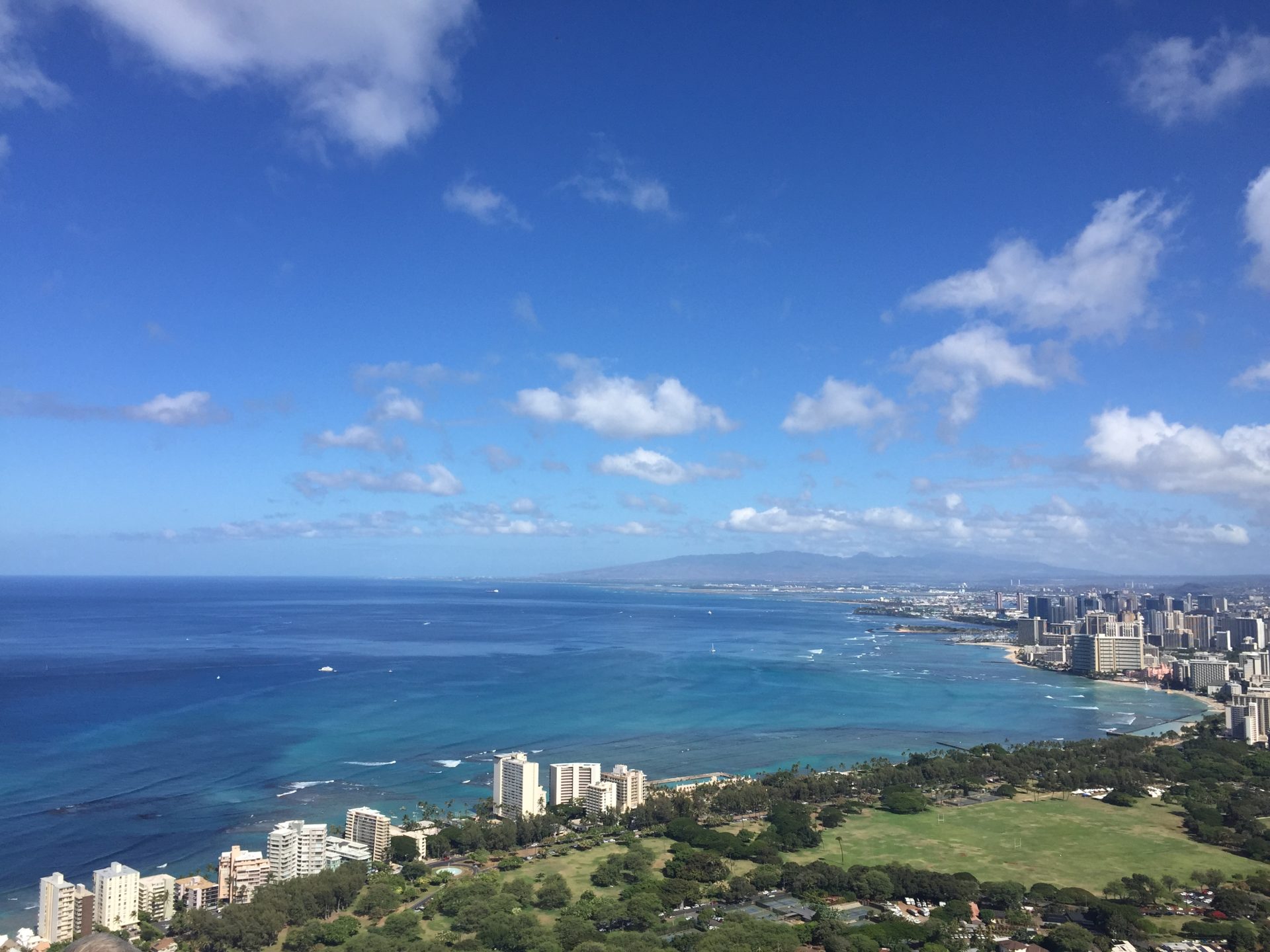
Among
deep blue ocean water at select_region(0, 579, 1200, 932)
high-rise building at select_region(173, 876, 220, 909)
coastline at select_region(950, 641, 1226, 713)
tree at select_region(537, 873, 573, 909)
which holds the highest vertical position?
tree at select_region(537, 873, 573, 909)

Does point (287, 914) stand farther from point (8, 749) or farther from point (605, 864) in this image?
point (8, 749)

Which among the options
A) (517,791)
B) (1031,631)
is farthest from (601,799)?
(1031,631)

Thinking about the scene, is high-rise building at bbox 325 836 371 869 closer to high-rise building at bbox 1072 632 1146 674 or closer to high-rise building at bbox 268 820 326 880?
Answer: high-rise building at bbox 268 820 326 880

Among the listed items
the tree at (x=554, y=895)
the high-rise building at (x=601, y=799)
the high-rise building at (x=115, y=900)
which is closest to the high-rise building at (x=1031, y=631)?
the high-rise building at (x=601, y=799)

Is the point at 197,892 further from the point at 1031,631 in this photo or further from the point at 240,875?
the point at 1031,631

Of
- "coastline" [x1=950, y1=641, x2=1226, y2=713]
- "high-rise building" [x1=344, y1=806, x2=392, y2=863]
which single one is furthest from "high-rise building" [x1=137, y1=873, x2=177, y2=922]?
"coastline" [x1=950, y1=641, x2=1226, y2=713]

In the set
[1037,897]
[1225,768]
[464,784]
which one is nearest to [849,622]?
[1225,768]

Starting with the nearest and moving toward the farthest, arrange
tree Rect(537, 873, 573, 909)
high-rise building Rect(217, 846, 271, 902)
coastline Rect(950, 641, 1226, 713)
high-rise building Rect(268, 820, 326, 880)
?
tree Rect(537, 873, 573, 909)
high-rise building Rect(217, 846, 271, 902)
high-rise building Rect(268, 820, 326, 880)
coastline Rect(950, 641, 1226, 713)
